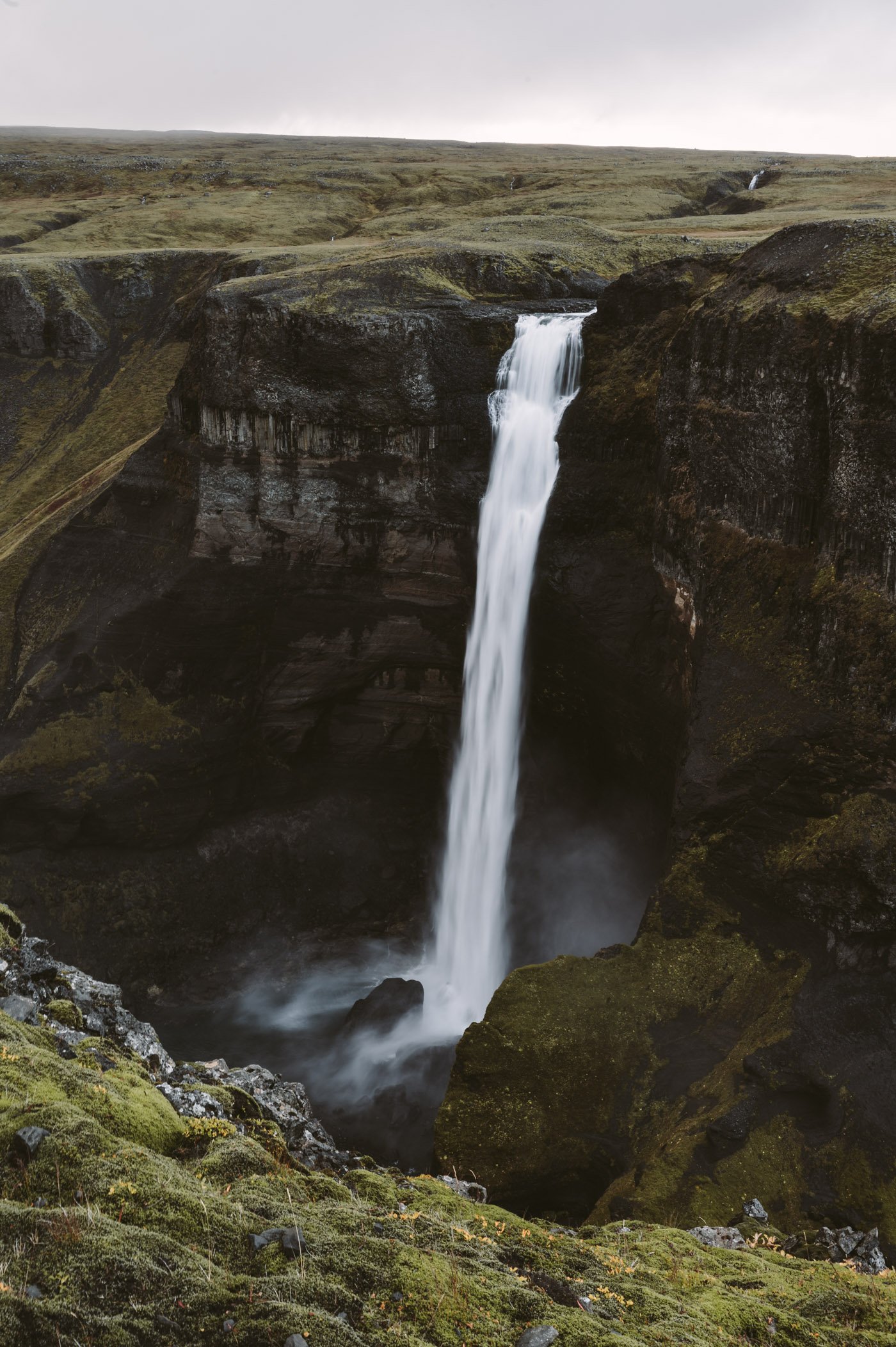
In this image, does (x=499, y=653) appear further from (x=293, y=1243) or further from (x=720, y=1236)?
(x=293, y=1243)

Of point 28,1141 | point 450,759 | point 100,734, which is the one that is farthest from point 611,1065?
point 100,734

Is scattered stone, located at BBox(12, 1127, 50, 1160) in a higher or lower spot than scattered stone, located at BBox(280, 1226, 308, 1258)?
higher

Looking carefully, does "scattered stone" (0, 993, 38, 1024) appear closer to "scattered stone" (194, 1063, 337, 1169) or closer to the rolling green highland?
the rolling green highland

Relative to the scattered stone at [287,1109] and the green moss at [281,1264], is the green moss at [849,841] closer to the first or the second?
the green moss at [281,1264]

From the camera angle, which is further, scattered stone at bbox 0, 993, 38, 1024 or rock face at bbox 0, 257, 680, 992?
rock face at bbox 0, 257, 680, 992

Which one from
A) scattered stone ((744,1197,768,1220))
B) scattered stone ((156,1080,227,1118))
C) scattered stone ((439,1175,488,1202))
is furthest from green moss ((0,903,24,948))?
scattered stone ((744,1197,768,1220))

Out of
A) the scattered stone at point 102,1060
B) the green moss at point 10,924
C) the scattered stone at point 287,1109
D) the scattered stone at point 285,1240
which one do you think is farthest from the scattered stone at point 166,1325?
the green moss at point 10,924

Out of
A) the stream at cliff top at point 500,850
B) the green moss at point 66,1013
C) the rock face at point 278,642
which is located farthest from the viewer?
the rock face at point 278,642

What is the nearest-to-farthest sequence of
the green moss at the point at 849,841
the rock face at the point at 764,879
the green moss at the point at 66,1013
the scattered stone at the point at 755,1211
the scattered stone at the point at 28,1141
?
1. the scattered stone at the point at 28,1141
2. the green moss at the point at 66,1013
3. the scattered stone at the point at 755,1211
4. the rock face at the point at 764,879
5. the green moss at the point at 849,841
